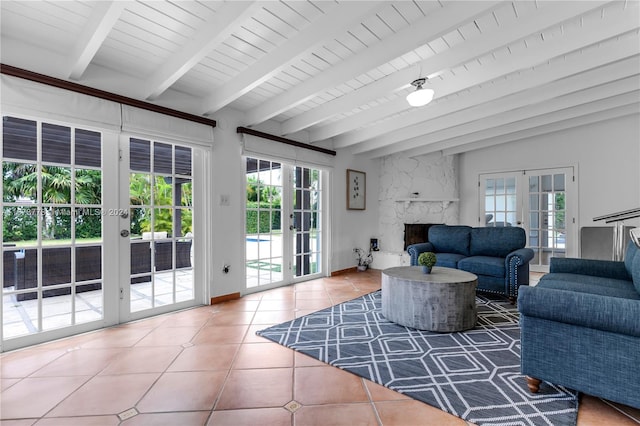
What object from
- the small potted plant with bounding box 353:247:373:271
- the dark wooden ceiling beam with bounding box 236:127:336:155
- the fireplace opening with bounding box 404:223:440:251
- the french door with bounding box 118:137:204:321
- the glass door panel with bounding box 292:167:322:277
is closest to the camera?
the french door with bounding box 118:137:204:321

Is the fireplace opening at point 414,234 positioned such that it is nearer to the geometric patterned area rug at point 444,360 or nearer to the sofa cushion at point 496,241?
the sofa cushion at point 496,241

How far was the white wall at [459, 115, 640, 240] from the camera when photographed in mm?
5047

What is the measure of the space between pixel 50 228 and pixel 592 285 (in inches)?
166

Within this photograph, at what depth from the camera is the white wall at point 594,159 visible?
5047 mm

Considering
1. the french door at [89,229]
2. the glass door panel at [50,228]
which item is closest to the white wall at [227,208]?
the french door at [89,229]

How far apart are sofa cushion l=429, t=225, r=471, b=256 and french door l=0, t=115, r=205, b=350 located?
3.32 meters

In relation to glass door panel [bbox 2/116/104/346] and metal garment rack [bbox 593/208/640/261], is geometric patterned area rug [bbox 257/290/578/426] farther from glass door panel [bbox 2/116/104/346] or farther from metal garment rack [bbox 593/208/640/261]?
glass door panel [bbox 2/116/104/346]

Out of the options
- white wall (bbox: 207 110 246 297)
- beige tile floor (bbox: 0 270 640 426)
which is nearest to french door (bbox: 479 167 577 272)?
beige tile floor (bbox: 0 270 640 426)

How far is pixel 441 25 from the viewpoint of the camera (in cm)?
238

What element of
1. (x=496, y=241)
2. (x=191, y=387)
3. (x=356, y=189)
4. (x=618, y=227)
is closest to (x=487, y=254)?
(x=496, y=241)

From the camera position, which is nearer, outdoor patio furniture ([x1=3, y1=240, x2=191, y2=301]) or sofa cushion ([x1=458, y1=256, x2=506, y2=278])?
outdoor patio furniture ([x1=3, y1=240, x2=191, y2=301])

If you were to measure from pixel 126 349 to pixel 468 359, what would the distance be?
253cm

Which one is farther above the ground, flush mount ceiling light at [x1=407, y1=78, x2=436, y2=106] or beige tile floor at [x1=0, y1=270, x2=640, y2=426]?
flush mount ceiling light at [x1=407, y1=78, x2=436, y2=106]

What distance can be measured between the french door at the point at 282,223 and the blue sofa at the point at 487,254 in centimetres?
160
